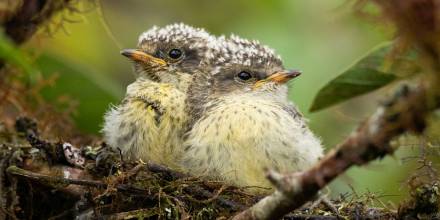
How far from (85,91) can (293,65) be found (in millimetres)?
1241

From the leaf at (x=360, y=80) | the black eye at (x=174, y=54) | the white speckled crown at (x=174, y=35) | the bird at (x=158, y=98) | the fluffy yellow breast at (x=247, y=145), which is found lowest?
the leaf at (x=360, y=80)

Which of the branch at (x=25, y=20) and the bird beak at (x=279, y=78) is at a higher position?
the branch at (x=25, y=20)

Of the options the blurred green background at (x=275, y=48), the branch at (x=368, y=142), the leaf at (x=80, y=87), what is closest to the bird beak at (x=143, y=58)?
the blurred green background at (x=275, y=48)

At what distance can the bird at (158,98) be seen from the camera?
4.10 m

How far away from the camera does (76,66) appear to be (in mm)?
4773

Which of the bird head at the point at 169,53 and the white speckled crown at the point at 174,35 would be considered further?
the white speckled crown at the point at 174,35

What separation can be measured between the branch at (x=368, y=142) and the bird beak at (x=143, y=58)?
2.59 meters

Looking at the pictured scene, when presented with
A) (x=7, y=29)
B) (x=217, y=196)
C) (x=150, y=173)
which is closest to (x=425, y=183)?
(x=217, y=196)

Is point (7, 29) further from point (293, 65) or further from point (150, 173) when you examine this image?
point (293, 65)

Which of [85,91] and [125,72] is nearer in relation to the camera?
[85,91]

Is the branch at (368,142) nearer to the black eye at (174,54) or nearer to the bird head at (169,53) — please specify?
the bird head at (169,53)

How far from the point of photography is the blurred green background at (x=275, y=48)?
4.73 m

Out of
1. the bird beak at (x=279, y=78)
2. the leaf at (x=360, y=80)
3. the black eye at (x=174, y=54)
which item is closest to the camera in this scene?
the leaf at (x=360, y=80)

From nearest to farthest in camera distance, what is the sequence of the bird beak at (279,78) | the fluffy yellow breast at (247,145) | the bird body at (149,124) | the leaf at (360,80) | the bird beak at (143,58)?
the leaf at (360,80) → the fluffy yellow breast at (247,145) → the bird body at (149,124) → the bird beak at (279,78) → the bird beak at (143,58)
